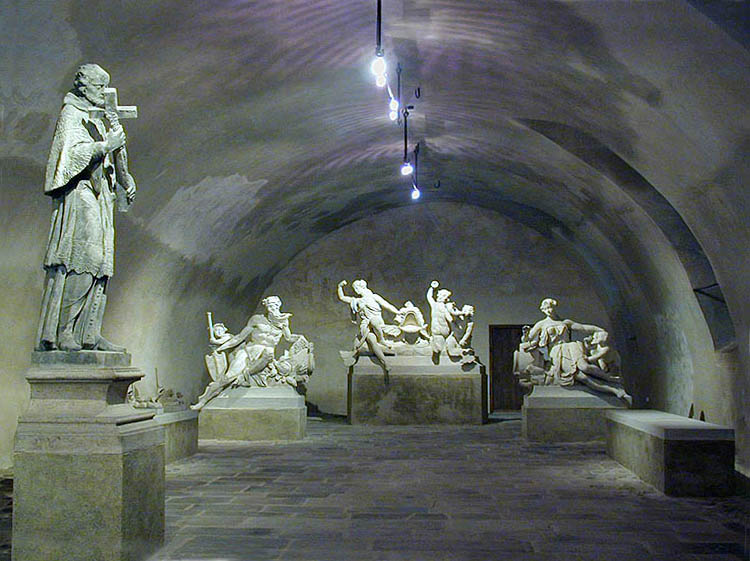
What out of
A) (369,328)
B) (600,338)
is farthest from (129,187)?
(369,328)

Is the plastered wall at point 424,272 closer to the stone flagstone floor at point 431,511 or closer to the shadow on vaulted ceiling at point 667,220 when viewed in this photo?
the shadow on vaulted ceiling at point 667,220

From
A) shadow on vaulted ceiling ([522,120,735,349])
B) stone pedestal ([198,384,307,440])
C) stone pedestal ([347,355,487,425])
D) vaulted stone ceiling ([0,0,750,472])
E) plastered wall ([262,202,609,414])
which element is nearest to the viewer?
vaulted stone ceiling ([0,0,750,472])

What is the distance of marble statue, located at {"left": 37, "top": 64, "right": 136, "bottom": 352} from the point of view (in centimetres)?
554

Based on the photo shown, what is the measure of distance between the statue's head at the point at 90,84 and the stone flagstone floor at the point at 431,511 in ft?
10.3

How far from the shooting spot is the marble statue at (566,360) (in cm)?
1366

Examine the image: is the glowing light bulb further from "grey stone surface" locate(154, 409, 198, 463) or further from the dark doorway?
the dark doorway

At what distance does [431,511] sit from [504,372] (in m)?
14.3

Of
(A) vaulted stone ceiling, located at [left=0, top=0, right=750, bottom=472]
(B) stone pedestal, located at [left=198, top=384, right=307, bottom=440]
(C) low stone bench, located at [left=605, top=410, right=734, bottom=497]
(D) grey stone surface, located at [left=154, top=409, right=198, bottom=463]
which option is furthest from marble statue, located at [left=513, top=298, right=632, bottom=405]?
(D) grey stone surface, located at [left=154, top=409, right=198, bottom=463]

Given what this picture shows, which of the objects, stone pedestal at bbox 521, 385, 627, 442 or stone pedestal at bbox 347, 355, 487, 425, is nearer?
stone pedestal at bbox 521, 385, 627, 442

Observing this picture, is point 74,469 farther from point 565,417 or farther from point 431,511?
point 565,417

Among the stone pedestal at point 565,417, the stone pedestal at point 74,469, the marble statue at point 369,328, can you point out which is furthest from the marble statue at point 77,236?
the marble statue at point 369,328

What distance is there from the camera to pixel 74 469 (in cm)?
525

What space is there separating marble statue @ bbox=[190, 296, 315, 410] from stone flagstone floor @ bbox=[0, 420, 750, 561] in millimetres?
2032

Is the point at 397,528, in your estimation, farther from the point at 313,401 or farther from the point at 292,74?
the point at 313,401
